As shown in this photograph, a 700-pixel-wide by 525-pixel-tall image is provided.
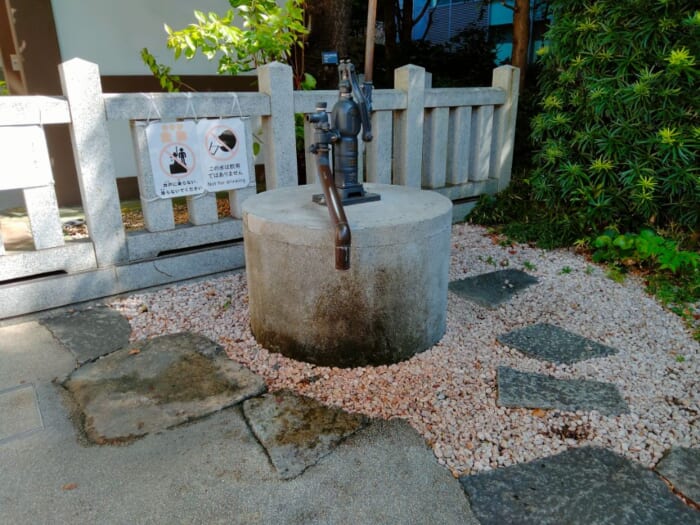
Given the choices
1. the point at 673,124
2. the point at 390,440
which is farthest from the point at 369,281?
the point at 673,124

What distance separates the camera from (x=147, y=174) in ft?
12.9

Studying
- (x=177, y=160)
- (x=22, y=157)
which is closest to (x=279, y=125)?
(x=177, y=160)

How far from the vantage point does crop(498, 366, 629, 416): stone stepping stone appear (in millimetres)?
2604

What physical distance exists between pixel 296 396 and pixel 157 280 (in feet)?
6.75

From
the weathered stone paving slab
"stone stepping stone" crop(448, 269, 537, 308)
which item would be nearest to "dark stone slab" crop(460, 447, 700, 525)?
"stone stepping stone" crop(448, 269, 537, 308)

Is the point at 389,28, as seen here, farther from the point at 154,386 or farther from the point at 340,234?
the point at 154,386

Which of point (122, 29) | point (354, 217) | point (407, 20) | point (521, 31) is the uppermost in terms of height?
point (407, 20)

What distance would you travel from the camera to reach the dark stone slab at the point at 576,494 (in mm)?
1951

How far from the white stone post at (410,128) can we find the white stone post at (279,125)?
1308 mm

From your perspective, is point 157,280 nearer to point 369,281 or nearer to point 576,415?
point 369,281

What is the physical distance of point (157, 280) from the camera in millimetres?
4184

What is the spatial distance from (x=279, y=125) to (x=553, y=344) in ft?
9.27

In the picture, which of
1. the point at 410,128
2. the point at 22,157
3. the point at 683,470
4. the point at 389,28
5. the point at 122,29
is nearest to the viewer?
the point at 683,470

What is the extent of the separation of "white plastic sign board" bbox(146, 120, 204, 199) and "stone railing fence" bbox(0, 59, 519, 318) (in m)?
0.06
